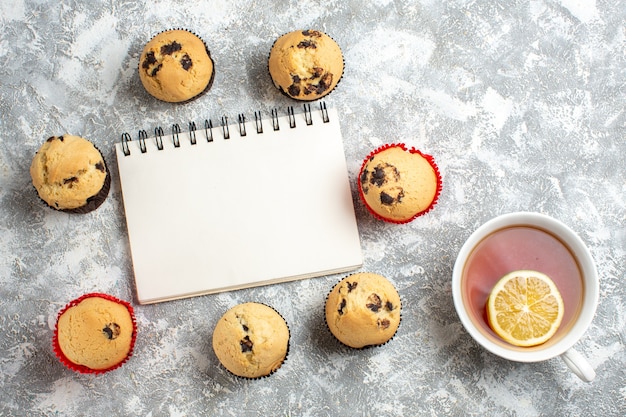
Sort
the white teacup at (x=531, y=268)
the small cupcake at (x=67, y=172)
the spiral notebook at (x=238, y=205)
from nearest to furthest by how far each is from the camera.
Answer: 1. the white teacup at (x=531, y=268)
2. the small cupcake at (x=67, y=172)
3. the spiral notebook at (x=238, y=205)

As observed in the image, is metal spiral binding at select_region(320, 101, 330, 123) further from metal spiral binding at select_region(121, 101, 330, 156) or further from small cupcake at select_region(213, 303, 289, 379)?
small cupcake at select_region(213, 303, 289, 379)

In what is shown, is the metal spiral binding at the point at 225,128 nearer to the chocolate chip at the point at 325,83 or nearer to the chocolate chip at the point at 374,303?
the chocolate chip at the point at 325,83

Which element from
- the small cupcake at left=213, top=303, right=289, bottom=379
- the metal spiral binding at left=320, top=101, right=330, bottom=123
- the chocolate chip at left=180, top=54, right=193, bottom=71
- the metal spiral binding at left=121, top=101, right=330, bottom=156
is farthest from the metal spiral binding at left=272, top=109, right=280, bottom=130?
the small cupcake at left=213, top=303, right=289, bottom=379

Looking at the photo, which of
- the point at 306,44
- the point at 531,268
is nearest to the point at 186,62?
the point at 306,44

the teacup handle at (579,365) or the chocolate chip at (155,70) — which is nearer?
the teacup handle at (579,365)

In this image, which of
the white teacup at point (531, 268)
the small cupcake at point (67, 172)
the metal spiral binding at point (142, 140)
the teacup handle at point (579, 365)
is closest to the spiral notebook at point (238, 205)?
the metal spiral binding at point (142, 140)
